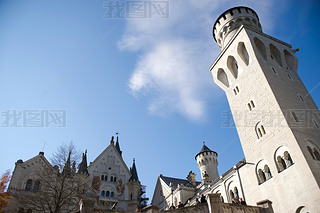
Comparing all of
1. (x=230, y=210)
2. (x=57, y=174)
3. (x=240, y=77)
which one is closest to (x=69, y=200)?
(x=57, y=174)

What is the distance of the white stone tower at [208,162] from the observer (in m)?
41.0

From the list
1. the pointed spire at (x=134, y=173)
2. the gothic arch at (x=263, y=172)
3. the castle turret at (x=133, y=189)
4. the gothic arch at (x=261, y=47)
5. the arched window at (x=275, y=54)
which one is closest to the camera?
the gothic arch at (x=263, y=172)

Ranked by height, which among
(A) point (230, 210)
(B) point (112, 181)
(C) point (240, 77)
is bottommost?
(A) point (230, 210)

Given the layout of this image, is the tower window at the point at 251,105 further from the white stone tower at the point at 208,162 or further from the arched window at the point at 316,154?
the white stone tower at the point at 208,162

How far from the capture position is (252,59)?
24.3m

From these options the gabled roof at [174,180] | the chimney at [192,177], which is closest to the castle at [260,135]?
the chimney at [192,177]

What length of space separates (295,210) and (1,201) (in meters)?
24.0

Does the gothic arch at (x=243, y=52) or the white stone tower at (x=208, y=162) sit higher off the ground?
the gothic arch at (x=243, y=52)

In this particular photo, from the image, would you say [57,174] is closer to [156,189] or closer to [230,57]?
[230,57]

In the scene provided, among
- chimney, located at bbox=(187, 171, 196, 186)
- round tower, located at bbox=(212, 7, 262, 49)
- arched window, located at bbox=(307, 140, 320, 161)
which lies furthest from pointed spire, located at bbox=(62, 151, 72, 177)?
chimney, located at bbox=(187, 171, 196, 186)

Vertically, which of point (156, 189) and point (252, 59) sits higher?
point (252, 59)

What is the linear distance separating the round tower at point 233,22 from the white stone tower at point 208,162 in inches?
813

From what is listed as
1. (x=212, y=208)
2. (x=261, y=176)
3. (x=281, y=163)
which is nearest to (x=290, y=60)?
(x=281, y=163)

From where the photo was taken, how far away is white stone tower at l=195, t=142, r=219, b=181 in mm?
40969
